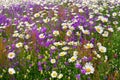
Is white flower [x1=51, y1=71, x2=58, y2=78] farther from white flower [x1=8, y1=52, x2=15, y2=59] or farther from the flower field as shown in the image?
white flower [x1=8, y1=52, x2=15, y2=59]

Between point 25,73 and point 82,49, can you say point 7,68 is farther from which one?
point 82,49

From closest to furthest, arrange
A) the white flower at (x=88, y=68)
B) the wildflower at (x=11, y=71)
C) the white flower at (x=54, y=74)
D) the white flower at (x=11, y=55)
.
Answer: the white flower at (x=88, y=68) → the white flower at (x=54, y=74) → the wildflower at (x=11, y=71) → the white flower at (x=11, y=55)

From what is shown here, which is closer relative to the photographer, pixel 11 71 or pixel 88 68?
pixel 88 68

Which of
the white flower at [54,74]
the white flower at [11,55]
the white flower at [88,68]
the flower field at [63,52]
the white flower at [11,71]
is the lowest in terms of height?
the flower field at [63,52]

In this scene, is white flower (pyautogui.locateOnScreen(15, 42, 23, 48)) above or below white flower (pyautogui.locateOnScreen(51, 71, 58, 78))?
below

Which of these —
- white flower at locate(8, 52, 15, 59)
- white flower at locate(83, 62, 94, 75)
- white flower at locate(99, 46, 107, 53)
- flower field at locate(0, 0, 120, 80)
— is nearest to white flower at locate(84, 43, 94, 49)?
flower field at locate(0, 0, 120, 80)

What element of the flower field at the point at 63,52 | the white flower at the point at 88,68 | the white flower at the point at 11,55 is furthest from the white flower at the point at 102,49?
the white flower at the point at 11,55

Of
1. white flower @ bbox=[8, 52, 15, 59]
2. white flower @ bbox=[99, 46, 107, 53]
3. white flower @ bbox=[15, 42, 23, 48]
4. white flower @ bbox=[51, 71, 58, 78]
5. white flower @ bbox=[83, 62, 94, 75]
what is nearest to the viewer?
white flower @ bbox=[83, 62, 94, 75]

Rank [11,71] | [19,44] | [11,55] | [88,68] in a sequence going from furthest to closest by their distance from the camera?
[19,44] → [11,55] → [11,71] → [88,68]

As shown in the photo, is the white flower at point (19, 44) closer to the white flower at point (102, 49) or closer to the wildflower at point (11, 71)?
the wildflower at point (11, 71)

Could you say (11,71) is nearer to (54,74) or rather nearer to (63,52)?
(54,74)

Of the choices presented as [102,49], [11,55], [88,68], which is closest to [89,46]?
[102,49]
